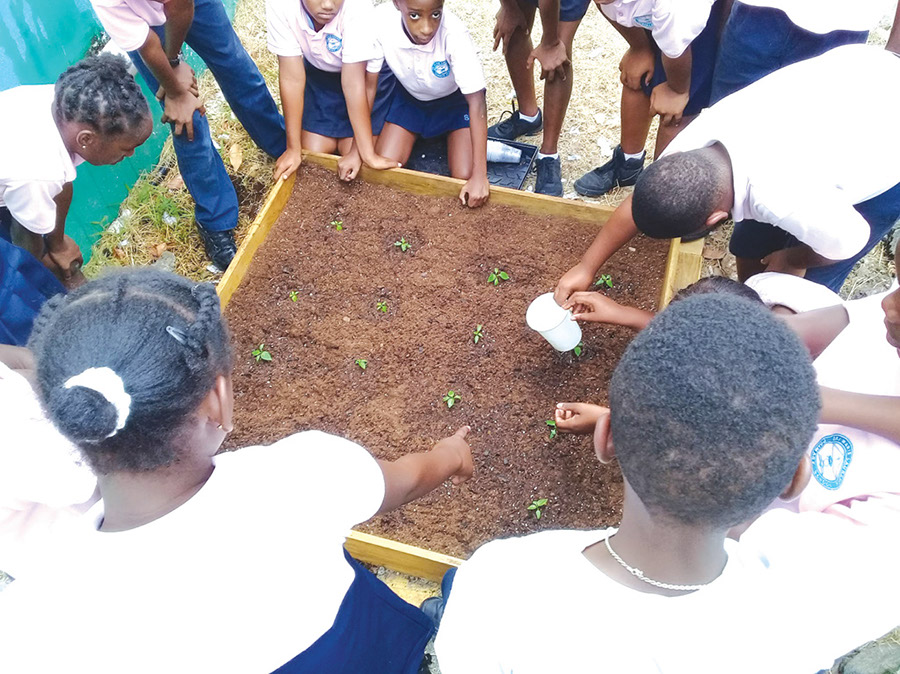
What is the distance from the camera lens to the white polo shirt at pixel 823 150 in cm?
184

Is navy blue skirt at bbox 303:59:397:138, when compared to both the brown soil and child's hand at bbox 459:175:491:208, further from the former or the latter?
child's hand at bbox 459:175:491:208

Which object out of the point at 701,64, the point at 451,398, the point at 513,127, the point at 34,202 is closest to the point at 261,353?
the point at 451,398

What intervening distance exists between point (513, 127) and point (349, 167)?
1.02 meters

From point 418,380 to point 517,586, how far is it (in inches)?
55.7

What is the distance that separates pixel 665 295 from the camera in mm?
2447

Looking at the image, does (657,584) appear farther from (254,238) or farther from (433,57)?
(433,57)

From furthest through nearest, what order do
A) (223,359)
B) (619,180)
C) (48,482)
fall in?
1. (619,180)
2. (48,482)
3. (223,359)

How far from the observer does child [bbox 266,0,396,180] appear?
2.79m

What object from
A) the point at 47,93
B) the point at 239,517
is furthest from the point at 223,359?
the point at 47,93

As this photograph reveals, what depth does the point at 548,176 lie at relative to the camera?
10.5ft

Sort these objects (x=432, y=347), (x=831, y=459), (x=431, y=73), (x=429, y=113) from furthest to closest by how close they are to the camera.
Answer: (x=429, y=113)
(x=431, y=73)
(x=432, y=347)
(x=831, y=459)

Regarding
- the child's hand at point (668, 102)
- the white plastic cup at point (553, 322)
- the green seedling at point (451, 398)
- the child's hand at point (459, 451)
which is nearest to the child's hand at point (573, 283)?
the white plastic cup at point (553, 322)

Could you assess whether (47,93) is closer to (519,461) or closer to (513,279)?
(513,279)

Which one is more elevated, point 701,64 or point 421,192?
point 701,64
